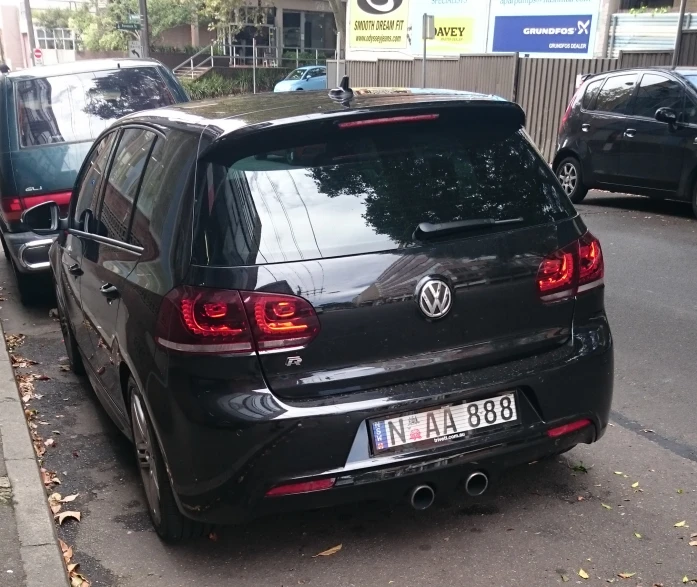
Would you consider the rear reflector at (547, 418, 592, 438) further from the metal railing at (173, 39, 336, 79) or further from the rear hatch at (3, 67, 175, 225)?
the metal railing at (173, 39, 336, 79)

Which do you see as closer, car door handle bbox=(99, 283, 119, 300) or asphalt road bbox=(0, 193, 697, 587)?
asphalt road bbox=(0, 193, 697, 587)

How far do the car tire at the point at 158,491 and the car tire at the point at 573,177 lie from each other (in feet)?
31.6

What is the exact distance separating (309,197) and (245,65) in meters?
47.2

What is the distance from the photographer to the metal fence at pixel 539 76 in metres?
16.5

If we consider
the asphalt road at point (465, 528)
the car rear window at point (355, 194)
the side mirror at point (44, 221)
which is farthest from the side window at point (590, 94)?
the car rear window at point (355, 194)

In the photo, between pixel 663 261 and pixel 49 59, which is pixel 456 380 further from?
pixel 49 59

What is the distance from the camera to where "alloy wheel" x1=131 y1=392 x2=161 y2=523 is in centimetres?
367

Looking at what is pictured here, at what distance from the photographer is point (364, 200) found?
3.32 meters

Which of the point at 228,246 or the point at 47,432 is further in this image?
the point at 47,432

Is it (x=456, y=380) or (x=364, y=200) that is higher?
(x=364, y=200)

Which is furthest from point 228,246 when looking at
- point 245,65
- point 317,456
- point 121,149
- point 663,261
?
point 245,65

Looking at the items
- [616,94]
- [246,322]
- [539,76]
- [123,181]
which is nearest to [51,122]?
[123,181]

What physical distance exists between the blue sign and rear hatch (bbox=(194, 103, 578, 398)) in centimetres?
1791

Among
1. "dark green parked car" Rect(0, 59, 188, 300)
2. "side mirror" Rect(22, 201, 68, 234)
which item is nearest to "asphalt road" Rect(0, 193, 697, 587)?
"side mirror" Rect(22, 201, 68, 234)
